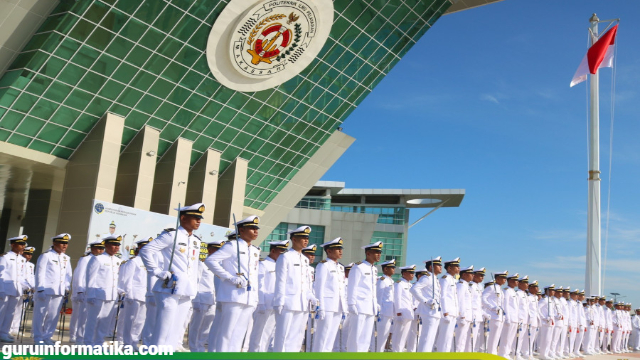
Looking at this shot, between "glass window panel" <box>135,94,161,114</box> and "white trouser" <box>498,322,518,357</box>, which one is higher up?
"glass window panel" <box>135,94,161,114</box>

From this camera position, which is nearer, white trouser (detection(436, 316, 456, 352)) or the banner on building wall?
white trouser (detection(436, 316, 456, 352))

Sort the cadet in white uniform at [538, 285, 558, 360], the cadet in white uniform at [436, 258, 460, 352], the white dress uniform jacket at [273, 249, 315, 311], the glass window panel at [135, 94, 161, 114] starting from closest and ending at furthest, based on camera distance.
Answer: the white dress uniform jacket at [273, 249, 315, 311] → the cadet in white uniform at [436, 258, 460, 352] → the cadet in white uniform at [538, 285, 558, 360] → the glass window panel at [135, 94, 161, 114]

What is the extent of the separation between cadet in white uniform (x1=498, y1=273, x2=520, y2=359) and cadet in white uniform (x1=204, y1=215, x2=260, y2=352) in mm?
8655

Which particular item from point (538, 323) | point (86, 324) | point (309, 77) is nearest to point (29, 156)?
point (309, 77)

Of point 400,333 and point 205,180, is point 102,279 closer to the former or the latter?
point 400,333

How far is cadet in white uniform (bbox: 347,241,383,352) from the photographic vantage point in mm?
10312

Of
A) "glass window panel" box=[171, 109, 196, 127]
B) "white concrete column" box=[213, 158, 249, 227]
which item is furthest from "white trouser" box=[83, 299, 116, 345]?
"white concrete column" box=[213, 158, 249, 227]

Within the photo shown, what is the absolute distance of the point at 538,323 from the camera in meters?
16.2

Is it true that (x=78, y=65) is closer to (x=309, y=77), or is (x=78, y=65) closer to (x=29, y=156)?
(x=29, y=156)

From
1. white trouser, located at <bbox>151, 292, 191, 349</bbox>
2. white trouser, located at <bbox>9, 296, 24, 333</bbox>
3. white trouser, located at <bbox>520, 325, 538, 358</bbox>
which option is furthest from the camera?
white trouser, located at <bbox>520, 325, 538, 358</bbox>

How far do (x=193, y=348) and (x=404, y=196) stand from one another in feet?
166

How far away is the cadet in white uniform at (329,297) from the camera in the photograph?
9.78m

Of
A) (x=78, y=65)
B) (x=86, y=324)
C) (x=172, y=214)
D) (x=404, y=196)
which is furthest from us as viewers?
(x=404, y=196)

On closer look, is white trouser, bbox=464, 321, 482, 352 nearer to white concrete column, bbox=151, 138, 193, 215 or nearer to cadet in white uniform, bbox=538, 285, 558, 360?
cadet in white uniform, bbox=538, 285, 558, 360
